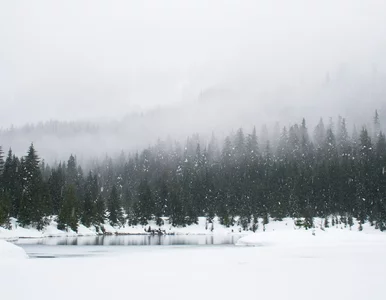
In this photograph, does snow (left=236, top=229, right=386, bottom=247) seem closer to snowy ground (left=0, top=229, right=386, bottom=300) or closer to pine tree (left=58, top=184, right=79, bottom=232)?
snowy ground (left=0, top=229, right=386, bottom=300)

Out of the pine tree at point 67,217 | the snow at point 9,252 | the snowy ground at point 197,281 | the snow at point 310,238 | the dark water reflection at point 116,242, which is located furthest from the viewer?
the pine tree at point 67,217

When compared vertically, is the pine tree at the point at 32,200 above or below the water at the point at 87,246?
above

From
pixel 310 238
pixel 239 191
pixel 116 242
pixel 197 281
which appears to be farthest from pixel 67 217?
pixel 197 281

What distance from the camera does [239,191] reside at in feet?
449

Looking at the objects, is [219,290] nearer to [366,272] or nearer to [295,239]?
[366,272]

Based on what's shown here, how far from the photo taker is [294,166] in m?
136

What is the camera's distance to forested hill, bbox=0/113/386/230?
92688 mm

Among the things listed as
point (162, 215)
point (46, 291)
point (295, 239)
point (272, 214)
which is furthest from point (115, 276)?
point (162, 215)

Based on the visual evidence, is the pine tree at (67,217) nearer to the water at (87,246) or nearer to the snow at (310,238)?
the water at (87,246)

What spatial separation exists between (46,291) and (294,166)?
4986 inches

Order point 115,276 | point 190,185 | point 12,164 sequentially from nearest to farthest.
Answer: point 115,276, point 12,164, point 190,185

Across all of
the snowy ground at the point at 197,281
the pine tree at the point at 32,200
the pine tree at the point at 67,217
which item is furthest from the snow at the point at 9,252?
the pine tree at the point at 67,217

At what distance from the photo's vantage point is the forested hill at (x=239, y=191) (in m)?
92.7

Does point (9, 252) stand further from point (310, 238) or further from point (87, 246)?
point (310, 238)
